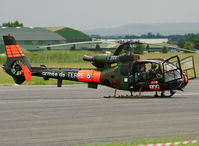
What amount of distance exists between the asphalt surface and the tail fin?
7.73ft

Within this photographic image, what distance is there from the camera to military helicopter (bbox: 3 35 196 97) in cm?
2192

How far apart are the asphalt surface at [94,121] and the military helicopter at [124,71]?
39.5 inches

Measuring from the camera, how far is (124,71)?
2272 cm

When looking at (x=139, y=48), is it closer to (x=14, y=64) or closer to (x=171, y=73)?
(x=14, y=64)

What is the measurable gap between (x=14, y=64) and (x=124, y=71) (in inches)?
237

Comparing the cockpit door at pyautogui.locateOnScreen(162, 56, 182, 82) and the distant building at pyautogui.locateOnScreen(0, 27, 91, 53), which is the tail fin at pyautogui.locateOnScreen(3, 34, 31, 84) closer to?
the cockpit door at pyautogui.locateOnScreen(162, 56, 182, 82)

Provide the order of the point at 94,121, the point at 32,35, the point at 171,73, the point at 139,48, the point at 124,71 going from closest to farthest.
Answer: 1. the point at 94,121
2. the point at 171,73
3. the point at 124,71
4. the point at 139,48
5. the point at 32,35

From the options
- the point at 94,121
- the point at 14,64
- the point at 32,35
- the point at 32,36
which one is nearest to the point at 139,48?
the point at 14,64

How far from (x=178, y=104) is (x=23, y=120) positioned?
7.66m

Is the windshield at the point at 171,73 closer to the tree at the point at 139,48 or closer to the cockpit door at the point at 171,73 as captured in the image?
the cockpit door at the point at 171,73

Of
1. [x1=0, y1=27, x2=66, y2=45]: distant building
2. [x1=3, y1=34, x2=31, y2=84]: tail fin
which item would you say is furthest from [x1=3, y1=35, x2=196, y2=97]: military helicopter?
[x1=0, y1=27, x2=66, y2=45]: distant building

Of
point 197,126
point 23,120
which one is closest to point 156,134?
point 197,126

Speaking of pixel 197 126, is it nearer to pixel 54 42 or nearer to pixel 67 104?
pixel 67 104

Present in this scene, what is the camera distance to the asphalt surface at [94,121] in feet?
40.7
